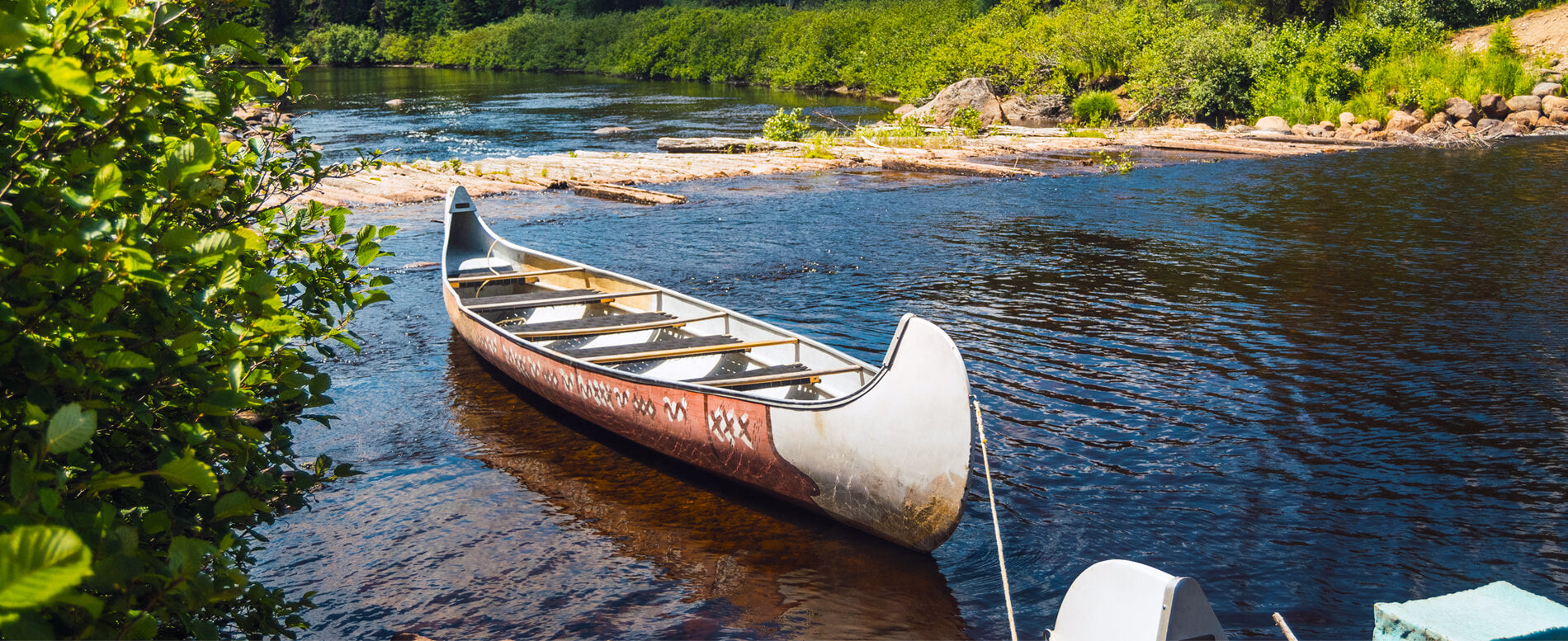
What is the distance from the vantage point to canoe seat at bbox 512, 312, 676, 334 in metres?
9.69

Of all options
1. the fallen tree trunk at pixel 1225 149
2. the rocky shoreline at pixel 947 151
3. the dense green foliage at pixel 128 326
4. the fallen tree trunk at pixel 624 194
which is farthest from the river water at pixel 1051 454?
the fallen tree trunk at pixel 1225 149

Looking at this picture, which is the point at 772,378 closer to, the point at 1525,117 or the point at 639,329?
the point at 639,329

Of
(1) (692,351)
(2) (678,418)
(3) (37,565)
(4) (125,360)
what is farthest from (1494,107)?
(3) (37,565)

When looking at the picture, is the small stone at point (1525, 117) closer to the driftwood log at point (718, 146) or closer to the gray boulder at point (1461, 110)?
the gray boulder at point (1461, 110)

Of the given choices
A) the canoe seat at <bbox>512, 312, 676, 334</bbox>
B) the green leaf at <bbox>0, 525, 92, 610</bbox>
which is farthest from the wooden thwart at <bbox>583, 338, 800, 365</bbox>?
the green leaf at <bbox>0, 525, 92, 610</bbox>

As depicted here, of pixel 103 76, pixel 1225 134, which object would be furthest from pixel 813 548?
pixel 1225 134

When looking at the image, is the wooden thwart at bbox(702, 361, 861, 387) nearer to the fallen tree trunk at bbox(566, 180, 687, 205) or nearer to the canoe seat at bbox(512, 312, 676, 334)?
the canoe seat at bbox(512, 312, 676, 334)

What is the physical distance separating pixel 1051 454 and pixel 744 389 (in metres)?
2.40

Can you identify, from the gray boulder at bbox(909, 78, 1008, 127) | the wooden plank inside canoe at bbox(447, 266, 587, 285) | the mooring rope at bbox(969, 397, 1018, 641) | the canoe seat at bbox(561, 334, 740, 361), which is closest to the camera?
the mooring rope at bbox(969, 397, 1018, 641)

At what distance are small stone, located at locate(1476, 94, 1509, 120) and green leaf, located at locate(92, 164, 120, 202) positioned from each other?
1344 inches

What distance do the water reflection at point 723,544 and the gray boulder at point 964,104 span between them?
27478mm

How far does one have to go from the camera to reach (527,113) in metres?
40.8

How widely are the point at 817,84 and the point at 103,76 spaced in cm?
5304

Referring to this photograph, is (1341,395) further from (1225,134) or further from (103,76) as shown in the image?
(1225,134)
